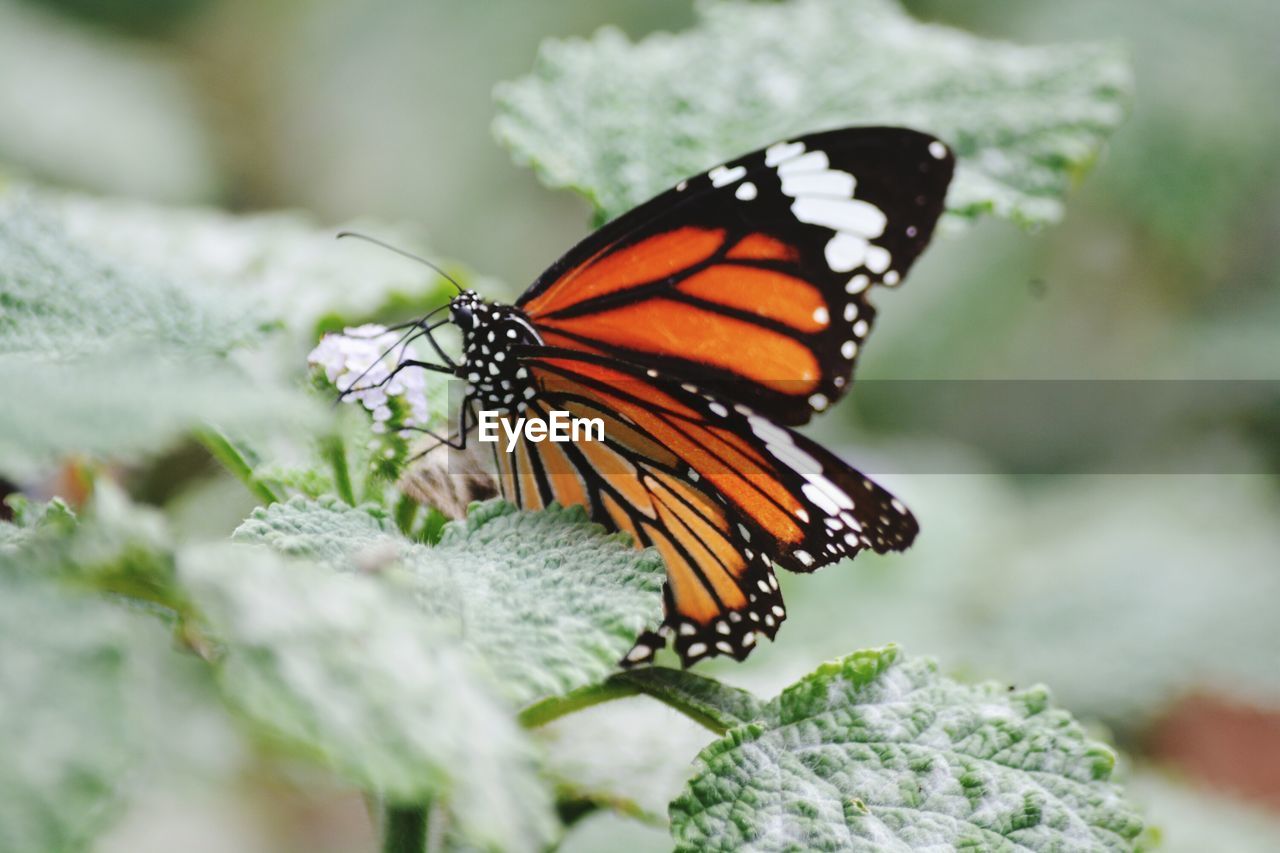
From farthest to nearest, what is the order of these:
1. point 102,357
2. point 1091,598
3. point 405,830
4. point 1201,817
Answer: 1. point 1091,598
2. point 1201,817
3. point 405,830
4. point 102,357

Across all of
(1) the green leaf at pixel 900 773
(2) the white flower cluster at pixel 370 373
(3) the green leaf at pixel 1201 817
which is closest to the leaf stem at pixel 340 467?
(2) the white flower cluster at pixel 370 373

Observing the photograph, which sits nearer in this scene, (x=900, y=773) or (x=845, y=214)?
(x=900, y=773)

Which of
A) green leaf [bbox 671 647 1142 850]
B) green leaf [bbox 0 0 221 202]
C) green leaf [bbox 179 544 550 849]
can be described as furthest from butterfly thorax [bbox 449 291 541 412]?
green leaf [bbox 0 0 221 202]

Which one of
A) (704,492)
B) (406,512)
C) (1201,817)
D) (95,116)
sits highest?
(95,116)

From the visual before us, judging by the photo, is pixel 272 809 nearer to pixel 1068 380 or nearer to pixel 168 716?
pixel 168 716

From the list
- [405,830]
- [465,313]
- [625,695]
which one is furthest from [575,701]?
[465,313]

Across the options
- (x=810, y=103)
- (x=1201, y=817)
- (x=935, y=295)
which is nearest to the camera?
(x=810, y=103)

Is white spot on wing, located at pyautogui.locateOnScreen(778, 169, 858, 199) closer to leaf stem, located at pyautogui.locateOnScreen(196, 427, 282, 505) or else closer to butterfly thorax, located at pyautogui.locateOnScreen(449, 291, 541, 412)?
butterfly thorax, located at pyautogui.locateOnScreen(449, 291, 541, 412)

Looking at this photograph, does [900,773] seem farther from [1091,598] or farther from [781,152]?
[1091,598]
